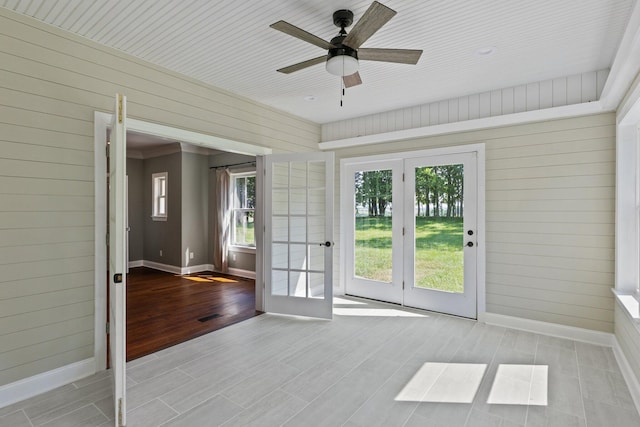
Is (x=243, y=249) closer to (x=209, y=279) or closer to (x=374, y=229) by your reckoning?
(x=209, y=279)

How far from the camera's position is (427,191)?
4320 mm

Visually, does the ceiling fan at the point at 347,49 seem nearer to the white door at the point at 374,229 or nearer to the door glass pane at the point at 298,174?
the door glass pane at the point at 298,174

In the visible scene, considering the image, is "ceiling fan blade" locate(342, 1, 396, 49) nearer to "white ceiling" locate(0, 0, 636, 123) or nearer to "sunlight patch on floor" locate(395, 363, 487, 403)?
"white ceiling" locate(0, 0, 636, 123)

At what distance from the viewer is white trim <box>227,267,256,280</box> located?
652cm

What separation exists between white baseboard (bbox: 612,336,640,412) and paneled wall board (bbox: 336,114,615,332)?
29 centimetres

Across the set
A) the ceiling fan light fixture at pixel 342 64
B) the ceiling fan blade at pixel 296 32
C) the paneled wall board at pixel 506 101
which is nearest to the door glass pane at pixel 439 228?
the paneled wall board at pixel 506 101

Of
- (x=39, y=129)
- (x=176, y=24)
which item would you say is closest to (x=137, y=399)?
(x=39, y=129)

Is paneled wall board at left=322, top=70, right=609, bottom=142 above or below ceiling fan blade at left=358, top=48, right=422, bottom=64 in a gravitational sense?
above

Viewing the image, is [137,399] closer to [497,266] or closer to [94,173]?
[94,173]

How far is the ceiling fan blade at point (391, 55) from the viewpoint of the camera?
2.32 meters

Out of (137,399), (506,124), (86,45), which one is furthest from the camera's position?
(506,124)

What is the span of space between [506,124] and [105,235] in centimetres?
416

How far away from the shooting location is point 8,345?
7.68 ft

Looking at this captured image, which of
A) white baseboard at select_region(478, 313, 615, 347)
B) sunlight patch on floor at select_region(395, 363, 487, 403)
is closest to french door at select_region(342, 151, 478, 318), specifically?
white baseboard at select_region(478, 313, 615, 347)
